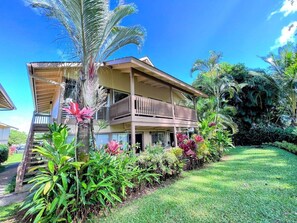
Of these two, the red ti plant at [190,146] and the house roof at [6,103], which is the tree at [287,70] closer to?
the red ti plant at [190,146]

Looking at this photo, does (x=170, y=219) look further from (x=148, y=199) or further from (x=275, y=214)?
(x=275, y=214)

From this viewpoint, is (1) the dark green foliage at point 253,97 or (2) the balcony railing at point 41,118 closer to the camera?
(2) the balcony railing at point 41,118

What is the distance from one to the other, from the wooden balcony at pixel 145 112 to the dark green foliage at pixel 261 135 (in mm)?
11425

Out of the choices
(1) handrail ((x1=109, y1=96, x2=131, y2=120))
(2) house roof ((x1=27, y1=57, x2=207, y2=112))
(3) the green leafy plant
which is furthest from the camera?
(1) handrail ((x1=109, y1=96, x2=131, y2=120))

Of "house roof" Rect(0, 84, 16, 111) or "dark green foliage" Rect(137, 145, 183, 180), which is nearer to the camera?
"dark green foliage" Rect(137, 145, 183, 180)

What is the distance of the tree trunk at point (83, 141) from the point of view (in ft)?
12.9

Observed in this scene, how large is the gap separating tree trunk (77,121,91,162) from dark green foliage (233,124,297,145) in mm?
18653

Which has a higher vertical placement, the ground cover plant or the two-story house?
the two-story house

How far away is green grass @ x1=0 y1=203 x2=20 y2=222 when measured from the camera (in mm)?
3902

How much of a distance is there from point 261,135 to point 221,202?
17488 millimetres

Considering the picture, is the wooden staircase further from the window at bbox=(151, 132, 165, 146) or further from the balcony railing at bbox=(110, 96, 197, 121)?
the window at bbox=(151, 132, 165, 146)

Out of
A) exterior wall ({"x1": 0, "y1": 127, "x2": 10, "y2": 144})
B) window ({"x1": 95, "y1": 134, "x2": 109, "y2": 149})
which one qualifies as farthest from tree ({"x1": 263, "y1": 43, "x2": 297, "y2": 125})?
exterior wall ({"x1": 0, "y1": 127, "x2": 10, "y2": 144})

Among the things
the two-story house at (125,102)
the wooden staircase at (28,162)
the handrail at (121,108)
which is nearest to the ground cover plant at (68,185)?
the wooden staircase at (28,162)

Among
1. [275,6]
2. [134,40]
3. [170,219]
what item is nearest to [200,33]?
[275,6]
